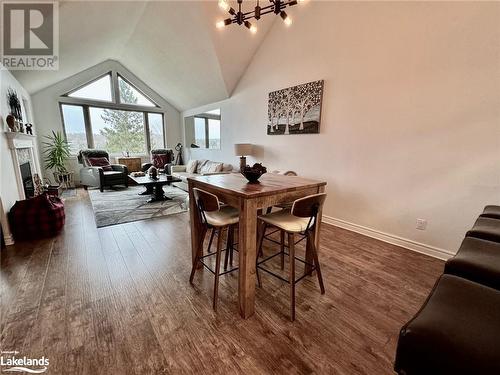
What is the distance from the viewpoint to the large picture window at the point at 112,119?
622 centimetres

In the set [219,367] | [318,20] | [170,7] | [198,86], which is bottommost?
[219,367]

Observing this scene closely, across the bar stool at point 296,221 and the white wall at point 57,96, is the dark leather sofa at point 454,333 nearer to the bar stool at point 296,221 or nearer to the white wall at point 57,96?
the bar stool at point 296,221

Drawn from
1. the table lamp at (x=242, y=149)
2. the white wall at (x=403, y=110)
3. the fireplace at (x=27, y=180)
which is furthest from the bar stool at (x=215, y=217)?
the fireplace at (x=27, y=180)

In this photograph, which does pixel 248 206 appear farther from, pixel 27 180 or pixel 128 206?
pixel 27 180

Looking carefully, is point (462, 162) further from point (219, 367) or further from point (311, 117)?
point (219, 367)

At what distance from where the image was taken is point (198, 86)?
5.53 meters

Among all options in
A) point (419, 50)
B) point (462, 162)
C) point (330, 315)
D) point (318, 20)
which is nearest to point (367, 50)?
point (419, 50)

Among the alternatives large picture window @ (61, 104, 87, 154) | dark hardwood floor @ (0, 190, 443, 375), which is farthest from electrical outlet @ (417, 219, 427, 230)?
large picture window @ (61, 104, 87, 154)

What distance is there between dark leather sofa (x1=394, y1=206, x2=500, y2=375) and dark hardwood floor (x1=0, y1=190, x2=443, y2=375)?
2.40ft

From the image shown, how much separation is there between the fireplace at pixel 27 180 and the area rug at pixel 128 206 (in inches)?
36.4

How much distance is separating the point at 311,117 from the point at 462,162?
191cm

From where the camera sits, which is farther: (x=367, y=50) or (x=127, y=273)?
(x=367, y=50)

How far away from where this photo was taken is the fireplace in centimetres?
351

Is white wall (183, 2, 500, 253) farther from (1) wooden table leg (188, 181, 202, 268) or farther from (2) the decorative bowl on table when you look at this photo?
(1) wooden table leg (188, 181, 202, 268)
